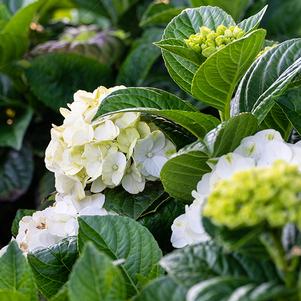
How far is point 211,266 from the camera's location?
76cm

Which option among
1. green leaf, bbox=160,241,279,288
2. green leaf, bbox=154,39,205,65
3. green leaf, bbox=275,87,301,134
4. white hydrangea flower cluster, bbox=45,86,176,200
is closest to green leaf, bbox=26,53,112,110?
white hydrangea flower cluster, bbox=45,86,176,200

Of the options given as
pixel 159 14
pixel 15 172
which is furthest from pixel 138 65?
pixel 15 172

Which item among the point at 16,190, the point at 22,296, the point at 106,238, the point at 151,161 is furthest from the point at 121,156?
the point at 16,190

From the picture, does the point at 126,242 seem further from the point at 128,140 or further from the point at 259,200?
the point at 259,200

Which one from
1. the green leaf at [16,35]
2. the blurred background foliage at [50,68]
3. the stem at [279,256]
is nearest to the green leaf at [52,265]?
the stem at [279,256]

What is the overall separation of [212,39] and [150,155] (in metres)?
0.19

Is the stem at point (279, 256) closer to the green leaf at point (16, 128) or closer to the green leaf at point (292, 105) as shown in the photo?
the green leaf at point (292, 105)

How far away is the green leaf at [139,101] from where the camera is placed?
1.05 m

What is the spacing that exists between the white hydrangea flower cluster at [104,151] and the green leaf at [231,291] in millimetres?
426

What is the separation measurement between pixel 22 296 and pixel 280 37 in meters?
1.37

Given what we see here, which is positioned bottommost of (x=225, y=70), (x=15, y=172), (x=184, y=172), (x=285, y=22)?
(x=15, y=172)

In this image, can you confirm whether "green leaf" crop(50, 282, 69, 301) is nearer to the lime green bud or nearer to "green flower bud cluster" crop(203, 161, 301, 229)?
"green flower bud cluster" crop(203, 161, 301, 229)

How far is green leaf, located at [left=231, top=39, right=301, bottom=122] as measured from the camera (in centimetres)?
105

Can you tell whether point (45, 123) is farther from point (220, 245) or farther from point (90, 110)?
point (220, 245)
